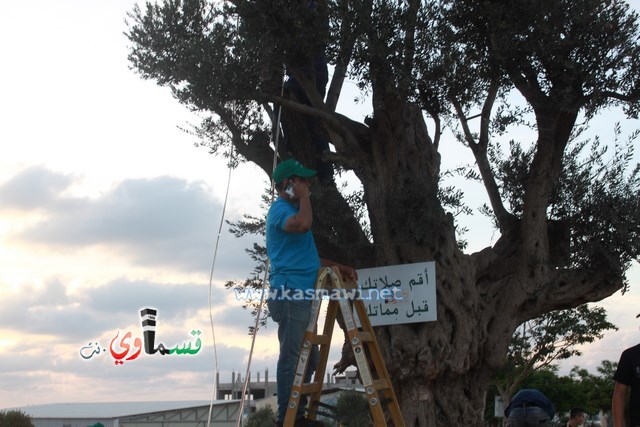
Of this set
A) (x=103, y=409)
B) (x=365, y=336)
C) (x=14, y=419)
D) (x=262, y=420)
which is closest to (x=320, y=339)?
(x=365, y=336)

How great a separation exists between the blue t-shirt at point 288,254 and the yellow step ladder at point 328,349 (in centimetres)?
18

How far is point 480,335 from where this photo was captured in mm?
12797

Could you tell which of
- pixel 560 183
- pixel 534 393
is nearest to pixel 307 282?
pixel 534 393

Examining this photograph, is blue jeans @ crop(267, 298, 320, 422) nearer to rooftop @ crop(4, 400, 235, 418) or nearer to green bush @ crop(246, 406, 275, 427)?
green bush @ crop(246, 406, 275, 427)

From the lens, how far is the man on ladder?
21.8ft

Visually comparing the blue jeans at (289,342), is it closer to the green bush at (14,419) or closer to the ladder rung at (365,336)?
the ladder rung at (365,336)

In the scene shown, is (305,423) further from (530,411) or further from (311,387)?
(530,411)

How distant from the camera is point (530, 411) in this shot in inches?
234

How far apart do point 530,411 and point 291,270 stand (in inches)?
91.1

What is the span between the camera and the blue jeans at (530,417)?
5.93 m

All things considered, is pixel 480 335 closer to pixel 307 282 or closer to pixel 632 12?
pixel 632 12

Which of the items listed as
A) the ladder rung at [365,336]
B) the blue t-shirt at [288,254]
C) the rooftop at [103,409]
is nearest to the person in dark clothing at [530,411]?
the ladder rung at [365,336]

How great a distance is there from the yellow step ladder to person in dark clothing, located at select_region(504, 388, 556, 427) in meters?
1.01

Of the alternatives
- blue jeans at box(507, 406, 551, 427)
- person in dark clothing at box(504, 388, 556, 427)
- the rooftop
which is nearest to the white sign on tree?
person in dark clothing at box(504, 388, 556, 427)
